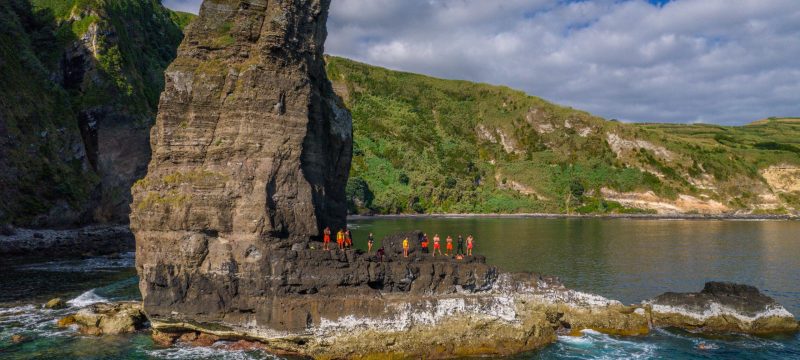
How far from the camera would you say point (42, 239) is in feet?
172

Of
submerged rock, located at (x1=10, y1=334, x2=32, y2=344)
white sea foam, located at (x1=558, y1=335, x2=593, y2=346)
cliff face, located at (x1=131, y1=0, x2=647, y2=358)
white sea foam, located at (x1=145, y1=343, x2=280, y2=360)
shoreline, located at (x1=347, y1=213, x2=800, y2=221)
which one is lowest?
white sea foam, located at (x1=558, y1=335, x2=593, y2=346)

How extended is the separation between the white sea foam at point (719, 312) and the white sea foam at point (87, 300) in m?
31.9

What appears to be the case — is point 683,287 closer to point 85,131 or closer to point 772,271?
point 772,271

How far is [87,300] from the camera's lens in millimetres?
30812

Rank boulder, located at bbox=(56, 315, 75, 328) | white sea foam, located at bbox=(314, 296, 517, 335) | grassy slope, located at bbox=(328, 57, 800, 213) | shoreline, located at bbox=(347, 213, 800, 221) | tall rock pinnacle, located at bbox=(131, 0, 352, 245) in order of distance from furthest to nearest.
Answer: grassy slope, located at bbox=(328, 57, 800, 213) < shoreline, located at bbox=(347, 213, 800, 221) < boulder, located at bbox=(56, 315, 75, 328) < tall rock pinnacle, located at bbox=(131, 0, 352, 245) < white sea foam, located at bbox=(314, 296, 517, 335)

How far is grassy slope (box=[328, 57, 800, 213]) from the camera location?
13012 centimetres

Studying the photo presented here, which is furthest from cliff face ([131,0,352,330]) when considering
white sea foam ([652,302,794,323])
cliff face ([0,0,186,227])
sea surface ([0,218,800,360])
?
cliff face ([0,0,186,227])

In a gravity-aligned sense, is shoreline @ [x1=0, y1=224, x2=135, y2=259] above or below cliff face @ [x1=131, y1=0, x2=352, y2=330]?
below

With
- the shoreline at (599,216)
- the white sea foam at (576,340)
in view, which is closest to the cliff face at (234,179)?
the white sea foam at (576,340)

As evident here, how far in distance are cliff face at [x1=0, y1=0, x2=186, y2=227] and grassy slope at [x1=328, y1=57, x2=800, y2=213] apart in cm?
5819

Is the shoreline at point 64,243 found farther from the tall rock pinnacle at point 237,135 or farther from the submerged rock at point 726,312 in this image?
the submerged rock at point 726,312

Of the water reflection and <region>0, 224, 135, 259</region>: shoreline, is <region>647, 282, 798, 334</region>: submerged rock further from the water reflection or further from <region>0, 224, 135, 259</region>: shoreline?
<region>0, 224, 135, 259</region>: shoreline

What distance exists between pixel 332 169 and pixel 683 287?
2640 centimetres

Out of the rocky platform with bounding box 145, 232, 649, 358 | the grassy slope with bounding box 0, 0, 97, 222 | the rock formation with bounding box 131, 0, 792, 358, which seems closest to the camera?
the rocky platform with bounding box 145, 232, 649, 358
